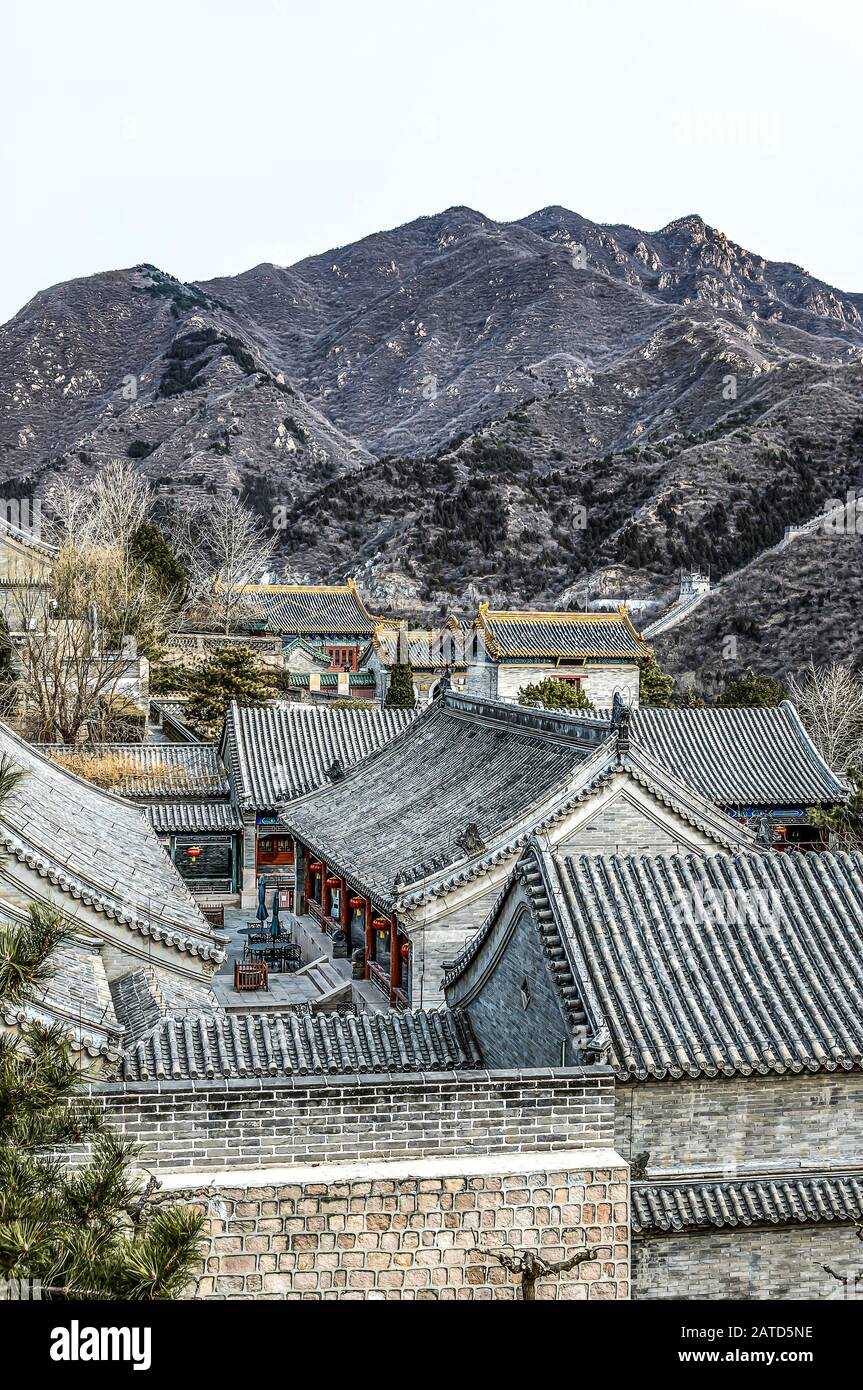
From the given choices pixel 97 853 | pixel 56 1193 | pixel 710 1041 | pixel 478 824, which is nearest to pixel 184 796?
pixel 97 853

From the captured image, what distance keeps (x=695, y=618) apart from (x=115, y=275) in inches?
5665

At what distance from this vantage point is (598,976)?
425 inches

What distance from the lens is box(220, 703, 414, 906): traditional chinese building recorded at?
93.5ft

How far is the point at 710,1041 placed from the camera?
10.4m

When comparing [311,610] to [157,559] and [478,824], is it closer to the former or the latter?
[157,559]

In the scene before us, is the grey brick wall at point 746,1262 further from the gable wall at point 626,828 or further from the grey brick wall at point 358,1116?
the gable wall at point 626,828

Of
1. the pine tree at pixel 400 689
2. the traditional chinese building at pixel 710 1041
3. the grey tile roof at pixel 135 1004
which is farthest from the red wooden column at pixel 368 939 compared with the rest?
the pine tree at pixel 400 689

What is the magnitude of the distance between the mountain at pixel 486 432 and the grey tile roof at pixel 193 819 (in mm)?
45391

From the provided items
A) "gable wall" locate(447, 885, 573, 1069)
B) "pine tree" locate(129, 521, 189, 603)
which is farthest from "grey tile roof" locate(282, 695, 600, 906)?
"pine tree" locate(129, 521, 189, 603)

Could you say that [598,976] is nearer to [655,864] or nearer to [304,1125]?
[655,864]

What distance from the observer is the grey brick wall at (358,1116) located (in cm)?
873

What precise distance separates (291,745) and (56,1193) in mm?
24549
